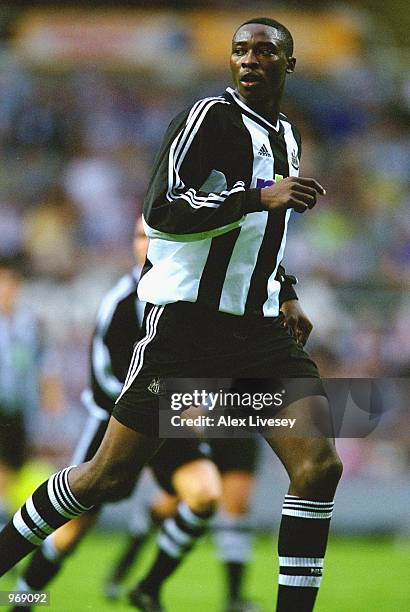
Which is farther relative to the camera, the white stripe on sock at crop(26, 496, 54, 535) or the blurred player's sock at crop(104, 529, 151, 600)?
the blurred player's sock at crop(104, 529, 151, 600)

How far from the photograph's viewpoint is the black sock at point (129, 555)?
4.37 metres

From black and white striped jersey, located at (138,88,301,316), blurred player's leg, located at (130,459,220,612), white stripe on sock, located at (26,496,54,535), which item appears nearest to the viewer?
black and white striped jersey, located at (138,88,301,316)

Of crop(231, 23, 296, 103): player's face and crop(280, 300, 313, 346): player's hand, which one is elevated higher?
crop(231, 23, 296, 103): player's face

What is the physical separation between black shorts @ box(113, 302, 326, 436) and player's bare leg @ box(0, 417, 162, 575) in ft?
0.15

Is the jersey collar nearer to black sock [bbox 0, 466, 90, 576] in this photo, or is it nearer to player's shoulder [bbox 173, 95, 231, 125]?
player's shoulder [bbox 173, 95, 231, 125]

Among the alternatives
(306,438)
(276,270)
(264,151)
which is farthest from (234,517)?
(264,151)

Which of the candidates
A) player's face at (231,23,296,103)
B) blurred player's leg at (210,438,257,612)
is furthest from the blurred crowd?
player's face at (231,23,296,103)

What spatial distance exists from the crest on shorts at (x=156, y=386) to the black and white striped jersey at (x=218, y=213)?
0.19m

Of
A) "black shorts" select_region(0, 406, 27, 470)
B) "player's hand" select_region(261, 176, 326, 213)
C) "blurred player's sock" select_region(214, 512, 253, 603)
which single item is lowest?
"blurred player's sock" select_region(214, 512, 253, 603)

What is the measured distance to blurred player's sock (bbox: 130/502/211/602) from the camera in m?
3.74

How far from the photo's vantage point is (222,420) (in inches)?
126

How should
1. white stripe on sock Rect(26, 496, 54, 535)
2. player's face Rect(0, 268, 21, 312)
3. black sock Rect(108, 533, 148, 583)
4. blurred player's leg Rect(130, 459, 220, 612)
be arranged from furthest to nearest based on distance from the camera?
1. player's face Rect(0, 268, 21, 312)
2. black sock Rect(108, 533, 148, 583)
3. blurred player's leg Rect(130, 459, 220, 612)
4. white stripe on sock Rect(26, 496, 54, 535)

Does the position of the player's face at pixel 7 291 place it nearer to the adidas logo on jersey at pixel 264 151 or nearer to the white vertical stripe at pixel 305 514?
the adidas logo on jersey at pixel 264 151

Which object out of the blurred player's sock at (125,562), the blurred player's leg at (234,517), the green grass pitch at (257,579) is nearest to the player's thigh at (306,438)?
the green grass pitch at (257,579)
